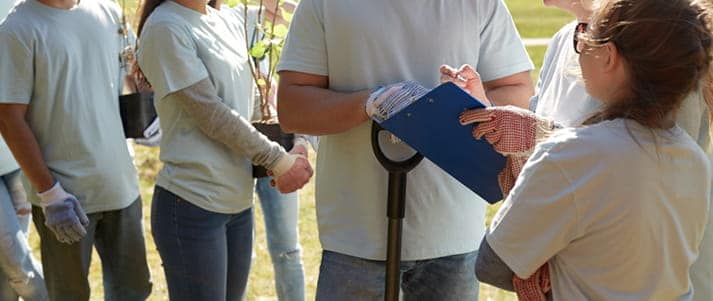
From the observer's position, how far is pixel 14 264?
363 cm

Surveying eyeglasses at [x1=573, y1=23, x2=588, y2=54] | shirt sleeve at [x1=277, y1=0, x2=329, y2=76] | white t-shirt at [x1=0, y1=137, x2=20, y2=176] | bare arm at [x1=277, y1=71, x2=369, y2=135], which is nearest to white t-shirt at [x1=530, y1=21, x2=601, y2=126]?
eyeglasses at [x1=573, y1=23, x2=588, y2=54]

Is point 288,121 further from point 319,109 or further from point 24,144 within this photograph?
point 24,144

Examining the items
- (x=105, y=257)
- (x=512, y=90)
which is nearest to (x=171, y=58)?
(x=105, y=257)

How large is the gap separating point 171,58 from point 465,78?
1040mm

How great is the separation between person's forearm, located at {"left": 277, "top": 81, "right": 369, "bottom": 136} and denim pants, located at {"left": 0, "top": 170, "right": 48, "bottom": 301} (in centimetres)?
165

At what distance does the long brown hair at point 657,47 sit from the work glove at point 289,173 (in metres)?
1.34

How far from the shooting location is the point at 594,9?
193 cm

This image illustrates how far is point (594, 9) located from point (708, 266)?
0.84 m

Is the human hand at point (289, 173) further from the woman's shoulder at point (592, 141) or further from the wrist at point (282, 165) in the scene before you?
the woman's shoulder at point (592, 141)

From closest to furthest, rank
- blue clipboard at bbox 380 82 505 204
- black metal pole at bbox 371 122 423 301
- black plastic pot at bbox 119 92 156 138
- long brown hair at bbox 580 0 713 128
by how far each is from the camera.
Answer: long brown hair at bbox 580 0 713 128
blue clipboard at bbox 380 82 505 204
black metal pole at bbox 371 122 423 301
black plastic pot at bbox 119 92 156 138

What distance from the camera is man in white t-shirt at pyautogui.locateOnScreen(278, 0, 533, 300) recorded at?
2.37 metres

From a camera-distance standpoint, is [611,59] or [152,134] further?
[152,134]

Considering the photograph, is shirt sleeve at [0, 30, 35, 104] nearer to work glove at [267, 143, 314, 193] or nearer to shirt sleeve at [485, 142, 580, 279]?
work glove at [267, 143, 314, 193]

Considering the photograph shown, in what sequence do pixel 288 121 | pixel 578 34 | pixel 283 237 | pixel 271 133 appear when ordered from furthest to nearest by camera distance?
pixel 283 237
pixel 271 133
pixel 288 121
pixel 578 34
